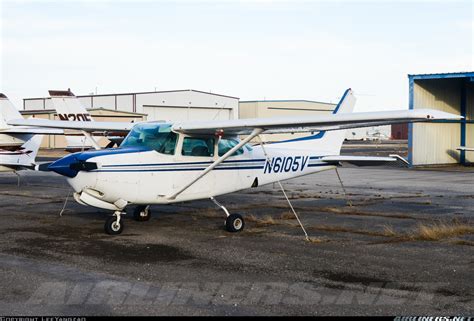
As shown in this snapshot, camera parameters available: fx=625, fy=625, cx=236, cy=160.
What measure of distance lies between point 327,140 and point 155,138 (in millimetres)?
4916

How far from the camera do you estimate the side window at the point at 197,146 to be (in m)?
12.3

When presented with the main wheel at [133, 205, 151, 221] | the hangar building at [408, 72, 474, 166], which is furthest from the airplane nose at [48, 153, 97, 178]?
the hangar building at [408, 72, 474, 166]

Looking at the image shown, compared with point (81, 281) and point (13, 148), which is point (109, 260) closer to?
point (81, 281)

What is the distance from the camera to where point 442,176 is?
27375mm

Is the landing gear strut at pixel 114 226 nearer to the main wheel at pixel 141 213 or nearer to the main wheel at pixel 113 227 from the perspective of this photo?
the main wheel at pixel 113 227

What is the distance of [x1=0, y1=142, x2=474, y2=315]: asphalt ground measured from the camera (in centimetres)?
670

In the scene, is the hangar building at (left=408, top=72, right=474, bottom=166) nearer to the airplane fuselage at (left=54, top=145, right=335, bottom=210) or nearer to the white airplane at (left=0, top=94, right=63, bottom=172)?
the white airplane at (left=0, top=94, right=63, bottom=172)

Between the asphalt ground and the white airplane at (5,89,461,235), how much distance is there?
0.71 m

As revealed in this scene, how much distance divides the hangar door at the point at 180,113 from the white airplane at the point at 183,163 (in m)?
57.6

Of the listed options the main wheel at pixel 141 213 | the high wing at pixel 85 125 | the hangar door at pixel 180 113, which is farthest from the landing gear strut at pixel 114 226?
the hangar door at pixel 180 113

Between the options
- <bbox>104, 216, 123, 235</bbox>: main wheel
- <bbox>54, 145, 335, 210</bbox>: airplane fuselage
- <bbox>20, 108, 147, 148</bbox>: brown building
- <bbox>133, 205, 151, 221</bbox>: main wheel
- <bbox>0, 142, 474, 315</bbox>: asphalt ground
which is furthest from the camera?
<bbox>20, 108, 147, 148</bbox>: brown building

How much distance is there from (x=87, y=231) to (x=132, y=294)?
520cm

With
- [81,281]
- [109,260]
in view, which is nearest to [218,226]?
[109,260]

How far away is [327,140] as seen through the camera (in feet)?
49.8
